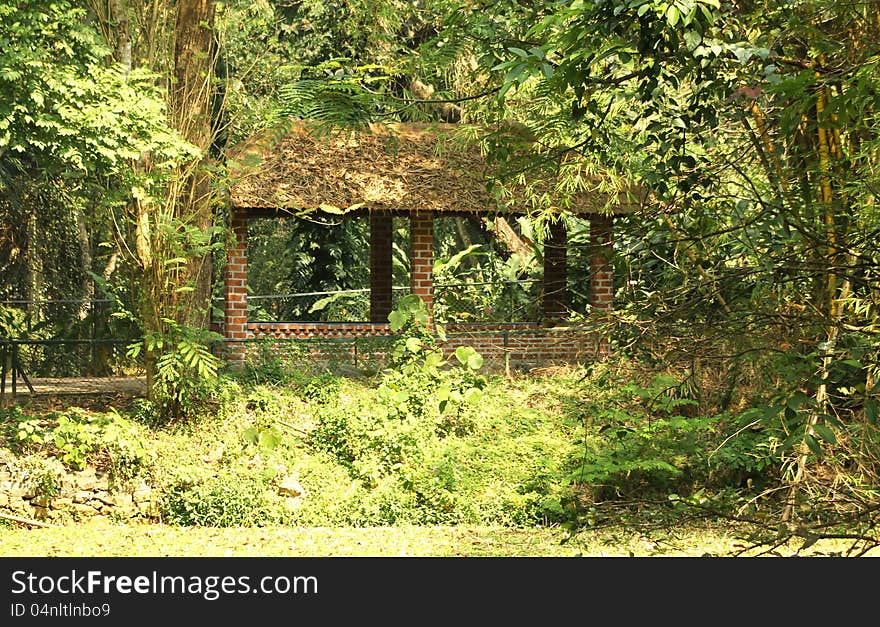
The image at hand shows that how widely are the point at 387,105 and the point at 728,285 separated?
2.27m

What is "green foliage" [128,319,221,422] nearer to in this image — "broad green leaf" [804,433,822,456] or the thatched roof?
the thatched roof

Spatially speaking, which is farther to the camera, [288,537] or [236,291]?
[236,291]

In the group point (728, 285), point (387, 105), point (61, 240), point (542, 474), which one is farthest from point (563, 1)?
point (61, 240)

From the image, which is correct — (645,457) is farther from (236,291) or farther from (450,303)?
(450,303)

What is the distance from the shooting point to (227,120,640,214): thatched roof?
14.5m

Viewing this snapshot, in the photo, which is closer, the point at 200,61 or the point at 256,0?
the point at 200,61

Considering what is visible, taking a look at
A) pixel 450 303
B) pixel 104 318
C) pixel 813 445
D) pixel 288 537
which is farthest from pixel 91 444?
pixel 813 445

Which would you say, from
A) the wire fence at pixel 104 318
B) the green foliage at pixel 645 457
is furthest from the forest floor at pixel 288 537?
the wire fence at pixel 104 318

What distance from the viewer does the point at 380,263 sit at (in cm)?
1798

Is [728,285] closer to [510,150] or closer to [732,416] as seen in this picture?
[510,150]

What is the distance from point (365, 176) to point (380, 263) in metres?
Result: 2.98

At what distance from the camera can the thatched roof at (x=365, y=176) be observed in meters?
14.5

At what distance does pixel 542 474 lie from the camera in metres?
12.5

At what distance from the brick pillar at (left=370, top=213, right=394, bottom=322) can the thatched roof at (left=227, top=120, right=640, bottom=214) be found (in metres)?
2.16
